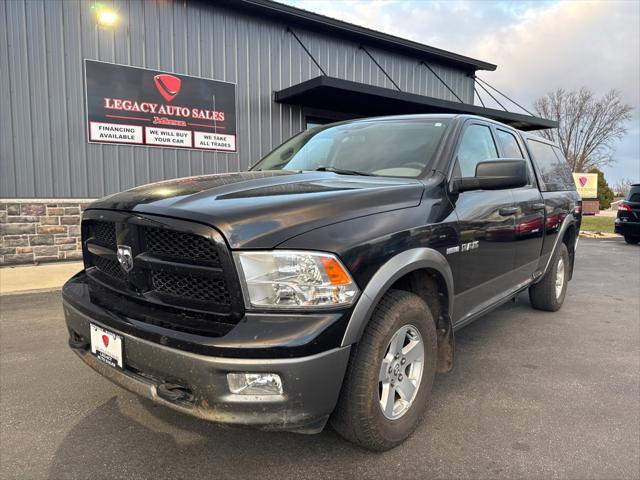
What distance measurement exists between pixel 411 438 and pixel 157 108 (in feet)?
27.5

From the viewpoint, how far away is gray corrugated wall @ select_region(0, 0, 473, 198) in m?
7.67

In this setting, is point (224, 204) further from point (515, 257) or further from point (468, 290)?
point (515, 257)

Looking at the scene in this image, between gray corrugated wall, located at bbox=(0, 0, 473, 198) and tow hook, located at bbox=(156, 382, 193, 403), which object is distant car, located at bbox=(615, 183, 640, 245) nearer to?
gray corrugated wall, located at bbox=(0, 0, 473, 198)

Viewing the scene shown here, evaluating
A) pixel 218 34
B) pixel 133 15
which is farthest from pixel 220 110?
pixel 133 15

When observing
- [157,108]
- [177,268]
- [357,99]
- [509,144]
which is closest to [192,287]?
[177,268]

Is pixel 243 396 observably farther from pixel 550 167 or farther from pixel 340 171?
pixel 550 167

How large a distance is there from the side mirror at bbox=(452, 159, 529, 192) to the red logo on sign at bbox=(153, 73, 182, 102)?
7.82 metres

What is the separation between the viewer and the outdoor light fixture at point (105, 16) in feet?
27.0

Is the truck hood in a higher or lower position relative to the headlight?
higher

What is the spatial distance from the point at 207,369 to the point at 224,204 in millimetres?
689

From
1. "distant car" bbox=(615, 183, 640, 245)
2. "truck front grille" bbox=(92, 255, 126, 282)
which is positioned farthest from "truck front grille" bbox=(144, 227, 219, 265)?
"distant car" bbox=(615, 183, 640, 245)

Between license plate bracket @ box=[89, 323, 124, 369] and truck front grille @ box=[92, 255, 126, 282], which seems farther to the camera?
truck front grille @ box=[92, 255, 126, 282]

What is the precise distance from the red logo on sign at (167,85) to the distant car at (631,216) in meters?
11.7

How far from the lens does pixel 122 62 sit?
8531 millimetres
